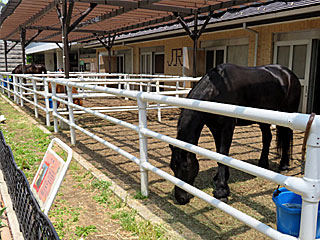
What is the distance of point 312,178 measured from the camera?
1.48 metres

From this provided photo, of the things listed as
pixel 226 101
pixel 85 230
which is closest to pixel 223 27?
pixel 226 101

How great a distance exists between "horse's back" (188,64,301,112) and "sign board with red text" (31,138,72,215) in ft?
5.34

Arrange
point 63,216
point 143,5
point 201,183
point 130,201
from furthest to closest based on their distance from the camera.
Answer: point 143,5
point 201,183
point 130,201
point 63,216

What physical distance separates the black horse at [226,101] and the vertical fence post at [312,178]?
5.34 ft

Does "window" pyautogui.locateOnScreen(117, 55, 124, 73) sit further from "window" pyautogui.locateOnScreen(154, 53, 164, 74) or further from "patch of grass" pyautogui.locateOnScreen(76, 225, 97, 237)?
"patch of grass" pyautogui.locateOnScreen(76, 225, 97, 237)

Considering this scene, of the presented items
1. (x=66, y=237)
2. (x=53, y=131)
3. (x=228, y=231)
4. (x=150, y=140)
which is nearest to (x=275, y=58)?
(x=150, y=140)

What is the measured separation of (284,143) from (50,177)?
3367 mm

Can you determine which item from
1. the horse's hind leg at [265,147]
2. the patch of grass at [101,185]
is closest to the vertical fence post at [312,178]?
the patch of grass at [101,185]

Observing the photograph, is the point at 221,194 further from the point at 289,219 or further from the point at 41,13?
the point at 41,13

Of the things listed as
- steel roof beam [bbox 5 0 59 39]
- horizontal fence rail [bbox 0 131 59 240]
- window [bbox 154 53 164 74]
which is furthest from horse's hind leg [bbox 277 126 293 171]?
window [bbox 154 53 164 74]

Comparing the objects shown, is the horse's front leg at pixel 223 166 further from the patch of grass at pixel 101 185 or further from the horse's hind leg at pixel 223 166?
the patch of grass at pixel 101 185

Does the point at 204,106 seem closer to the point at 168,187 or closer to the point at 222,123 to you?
the point at 222,123

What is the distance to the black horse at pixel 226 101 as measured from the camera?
3146 millimetres

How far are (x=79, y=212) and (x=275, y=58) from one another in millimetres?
7865
